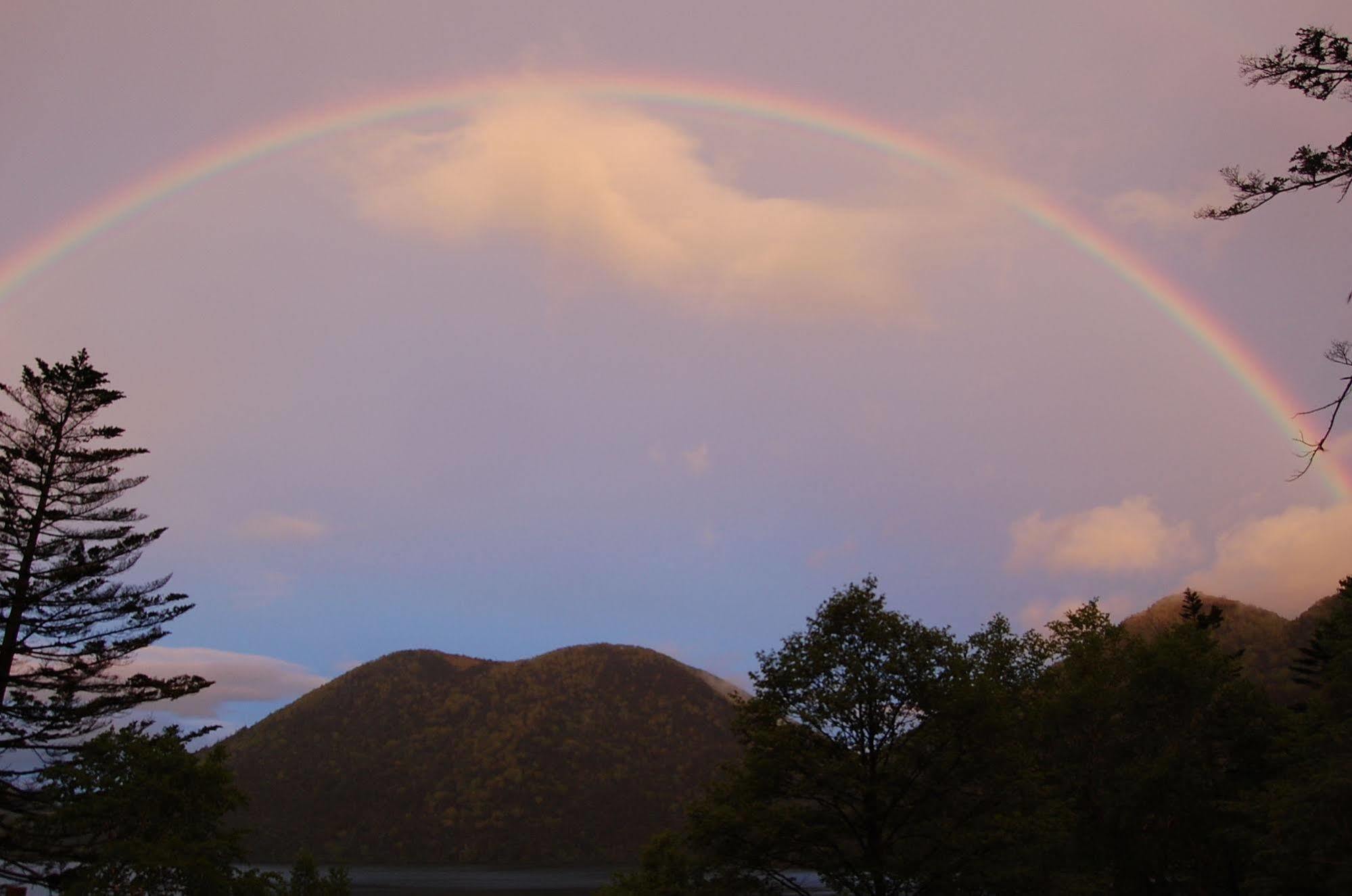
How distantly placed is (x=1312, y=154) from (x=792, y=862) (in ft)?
70.4

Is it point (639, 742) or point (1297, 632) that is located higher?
point (1297, 632)

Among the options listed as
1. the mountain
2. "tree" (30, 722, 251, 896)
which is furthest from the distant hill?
"tree" (30, 722, 251, 896)

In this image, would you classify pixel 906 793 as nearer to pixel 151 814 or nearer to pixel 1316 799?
pixel 1316 799

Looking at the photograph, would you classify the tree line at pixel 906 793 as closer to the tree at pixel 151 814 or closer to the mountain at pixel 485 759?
the tree at pixel 151 814

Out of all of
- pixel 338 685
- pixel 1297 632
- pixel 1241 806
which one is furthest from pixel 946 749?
pixel 338 685

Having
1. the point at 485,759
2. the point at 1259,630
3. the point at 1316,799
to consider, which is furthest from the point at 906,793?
the point at 485,759

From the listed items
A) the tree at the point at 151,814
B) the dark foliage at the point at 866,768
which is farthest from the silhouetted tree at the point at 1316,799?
the tree at the point at 151,814

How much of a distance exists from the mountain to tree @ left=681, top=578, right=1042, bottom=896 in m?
109

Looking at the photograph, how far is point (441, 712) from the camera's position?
→ 561ft

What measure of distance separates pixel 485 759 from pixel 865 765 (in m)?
147

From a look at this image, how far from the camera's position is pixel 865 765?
83.6 feet

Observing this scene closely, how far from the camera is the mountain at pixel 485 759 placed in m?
146

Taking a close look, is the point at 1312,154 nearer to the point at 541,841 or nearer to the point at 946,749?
the point at 946,749

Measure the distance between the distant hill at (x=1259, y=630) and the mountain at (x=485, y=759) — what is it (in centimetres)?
6896
